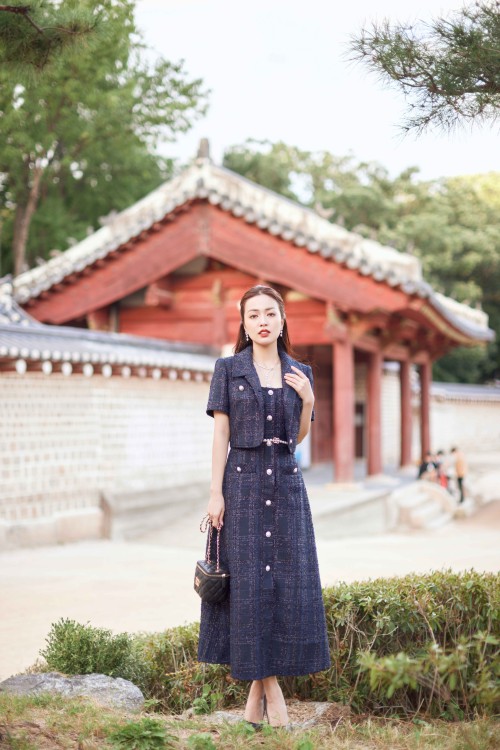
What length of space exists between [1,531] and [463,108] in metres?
7.46

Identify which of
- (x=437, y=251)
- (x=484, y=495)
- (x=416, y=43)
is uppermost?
(x=437, y=251)

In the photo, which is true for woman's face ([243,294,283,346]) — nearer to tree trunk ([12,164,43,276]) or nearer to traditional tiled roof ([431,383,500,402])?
tree trunk ([12,164,43,276])

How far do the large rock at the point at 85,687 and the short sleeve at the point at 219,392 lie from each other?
154 cm

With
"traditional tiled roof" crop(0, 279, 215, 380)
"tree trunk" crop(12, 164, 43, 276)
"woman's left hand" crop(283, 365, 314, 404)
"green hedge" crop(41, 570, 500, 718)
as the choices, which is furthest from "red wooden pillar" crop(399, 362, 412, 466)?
"woman's left hand" crop(283, 365, 314, 404)

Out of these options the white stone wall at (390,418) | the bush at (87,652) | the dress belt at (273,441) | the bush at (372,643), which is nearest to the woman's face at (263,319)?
the dress belt at (273,441)

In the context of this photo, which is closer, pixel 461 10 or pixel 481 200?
pixel 461 10

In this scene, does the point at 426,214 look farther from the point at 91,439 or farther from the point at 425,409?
the point at 91,439

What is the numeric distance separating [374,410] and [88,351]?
690 centimetres

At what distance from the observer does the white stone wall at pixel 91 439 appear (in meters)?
10.5

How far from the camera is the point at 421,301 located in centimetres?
1424

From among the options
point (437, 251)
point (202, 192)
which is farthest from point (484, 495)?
point (437, 251)

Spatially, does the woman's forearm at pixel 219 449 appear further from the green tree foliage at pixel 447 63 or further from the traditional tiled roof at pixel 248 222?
the traditional tiled roof at pixel 248 222

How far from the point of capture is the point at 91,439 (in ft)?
38.2

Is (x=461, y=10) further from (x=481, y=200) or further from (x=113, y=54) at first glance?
(x=481, y=200)
